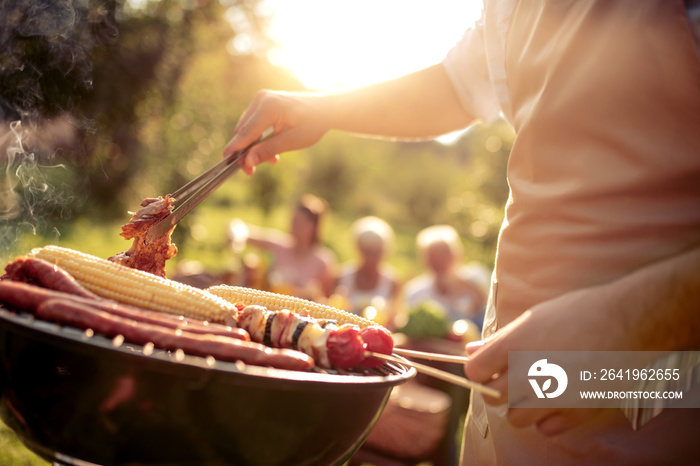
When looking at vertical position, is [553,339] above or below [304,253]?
above

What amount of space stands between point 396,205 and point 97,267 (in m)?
52.3

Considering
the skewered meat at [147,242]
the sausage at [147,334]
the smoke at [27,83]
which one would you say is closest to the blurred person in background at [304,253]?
the smoke at [27,83]

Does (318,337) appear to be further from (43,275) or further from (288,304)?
(43,275)

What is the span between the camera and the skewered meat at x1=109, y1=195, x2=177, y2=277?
1783 millimetres

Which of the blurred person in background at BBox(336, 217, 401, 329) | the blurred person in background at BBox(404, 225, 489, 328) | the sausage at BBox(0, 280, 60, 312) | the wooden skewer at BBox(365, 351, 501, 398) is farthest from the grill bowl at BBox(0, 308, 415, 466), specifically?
the blurred person in background at BBox(336, 217, 401, 329)

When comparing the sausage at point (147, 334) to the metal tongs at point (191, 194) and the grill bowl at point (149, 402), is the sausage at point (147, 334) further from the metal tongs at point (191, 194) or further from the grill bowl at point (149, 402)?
the metal tongs at point (191, 194)

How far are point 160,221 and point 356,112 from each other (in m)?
0.92

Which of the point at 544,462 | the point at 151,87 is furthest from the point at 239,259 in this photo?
the point at 151,87

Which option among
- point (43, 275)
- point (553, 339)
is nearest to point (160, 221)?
point (43, 275)

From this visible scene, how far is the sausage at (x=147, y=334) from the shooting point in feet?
3.62

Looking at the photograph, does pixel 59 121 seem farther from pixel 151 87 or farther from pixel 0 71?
pixel 151 87

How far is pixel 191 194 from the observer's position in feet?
5.84

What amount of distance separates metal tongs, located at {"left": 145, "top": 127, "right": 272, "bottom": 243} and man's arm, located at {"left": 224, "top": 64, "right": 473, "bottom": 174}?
16cm

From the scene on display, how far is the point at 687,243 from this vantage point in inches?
48.9
